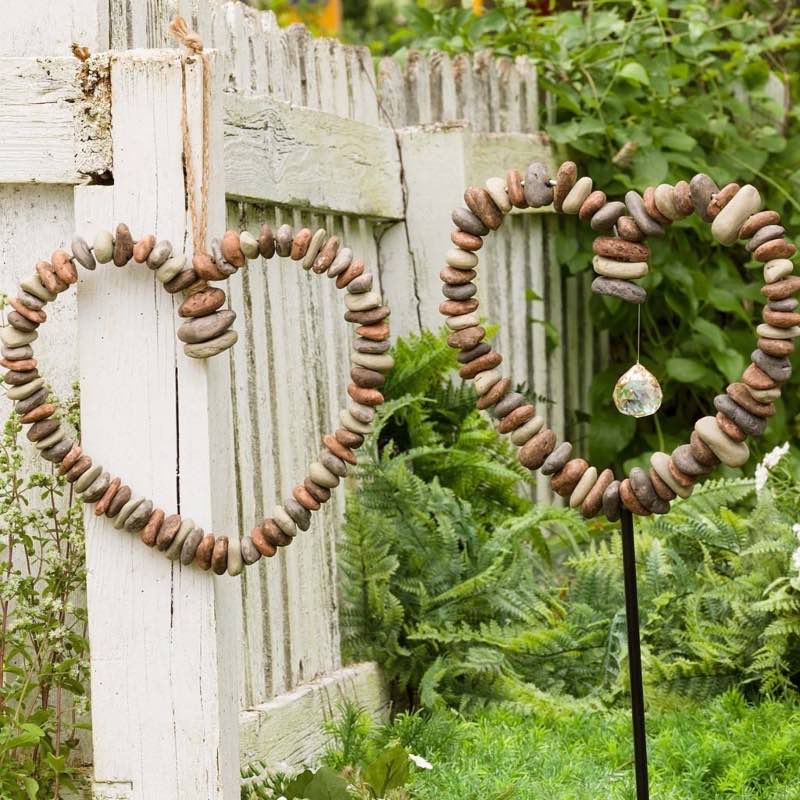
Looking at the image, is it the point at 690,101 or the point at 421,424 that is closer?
the point at 421,424

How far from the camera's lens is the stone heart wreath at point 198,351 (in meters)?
2.55

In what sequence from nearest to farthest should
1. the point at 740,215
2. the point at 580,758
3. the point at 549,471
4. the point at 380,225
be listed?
the point at 740,215
the point at 549,471
the point at 580,758
the point at 380,225

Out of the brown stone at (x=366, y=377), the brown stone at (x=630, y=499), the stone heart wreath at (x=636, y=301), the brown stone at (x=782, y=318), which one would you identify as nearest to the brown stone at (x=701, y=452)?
the stone heart wreath at (x=636, y=301)

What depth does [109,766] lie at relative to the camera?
2664 mm

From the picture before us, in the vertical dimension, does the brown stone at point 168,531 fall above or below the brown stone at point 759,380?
below

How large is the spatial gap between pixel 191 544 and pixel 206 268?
52cm

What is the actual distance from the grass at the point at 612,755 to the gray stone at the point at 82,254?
1275 millimetres

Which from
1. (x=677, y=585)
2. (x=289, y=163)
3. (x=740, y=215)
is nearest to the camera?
(x=740, y=215)

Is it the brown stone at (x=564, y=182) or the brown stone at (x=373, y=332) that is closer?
the brown stone at (x=564, y=182)

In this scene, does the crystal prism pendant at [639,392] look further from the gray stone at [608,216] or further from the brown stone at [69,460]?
the brown stone at [69,460]

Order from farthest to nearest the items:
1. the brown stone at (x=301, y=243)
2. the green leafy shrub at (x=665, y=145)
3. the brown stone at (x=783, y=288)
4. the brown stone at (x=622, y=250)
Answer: the green leafy shrub at (x=665, y=145) → the brown stone at (x=301, y=243) → the brown stone at (x=622, y=250) → the brown stone at (x=783, y=288)

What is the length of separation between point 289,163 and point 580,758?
158cm

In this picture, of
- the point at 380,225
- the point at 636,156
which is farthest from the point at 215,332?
the point at 636,156

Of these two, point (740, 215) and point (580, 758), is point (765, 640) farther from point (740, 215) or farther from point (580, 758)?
point (740, 215)
